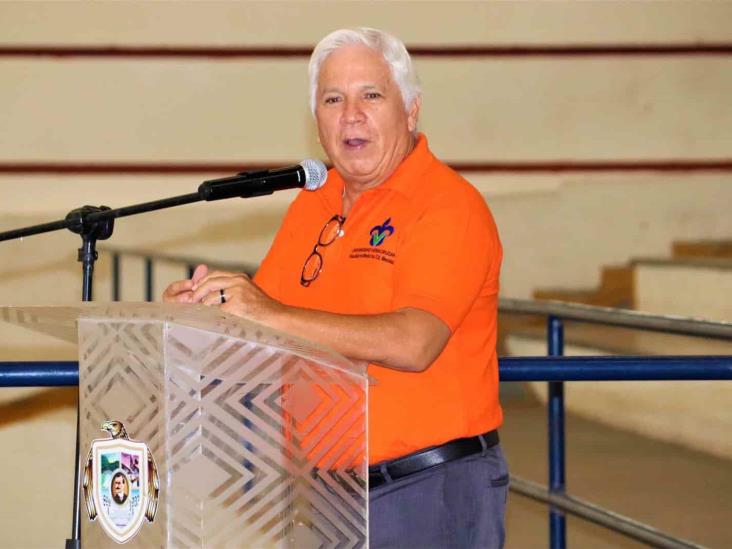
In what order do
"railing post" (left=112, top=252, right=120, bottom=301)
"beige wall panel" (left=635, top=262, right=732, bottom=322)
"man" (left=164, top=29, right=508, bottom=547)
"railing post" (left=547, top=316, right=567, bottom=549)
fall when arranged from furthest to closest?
1. "railing post" (left=112, top=252, right=120, bottom=301)
2. "beige wall panel" (left=635, top=262, right=732, bottom=322)
3. "railing post" (left=547, top=316, right=567, bottom=549)
4. "man" (left=164, top=29, right=508, bottom=547)

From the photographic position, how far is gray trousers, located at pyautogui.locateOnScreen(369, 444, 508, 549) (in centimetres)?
164

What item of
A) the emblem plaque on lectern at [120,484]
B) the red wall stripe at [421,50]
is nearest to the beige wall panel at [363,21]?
the red wall stripe at [421,50]

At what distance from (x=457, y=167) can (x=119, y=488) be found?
519 cm

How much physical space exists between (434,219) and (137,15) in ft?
15.7

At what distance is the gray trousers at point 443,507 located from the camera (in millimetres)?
1638

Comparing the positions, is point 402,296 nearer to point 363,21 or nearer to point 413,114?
point 413,114

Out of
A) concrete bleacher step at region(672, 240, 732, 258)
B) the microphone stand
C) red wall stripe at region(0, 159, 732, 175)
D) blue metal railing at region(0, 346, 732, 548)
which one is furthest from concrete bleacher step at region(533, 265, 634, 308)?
the microphone stand

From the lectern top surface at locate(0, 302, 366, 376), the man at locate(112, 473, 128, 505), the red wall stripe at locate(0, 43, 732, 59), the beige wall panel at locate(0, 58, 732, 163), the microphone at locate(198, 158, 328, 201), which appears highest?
the red wall stripe at locate(0, 43, 732, 59)

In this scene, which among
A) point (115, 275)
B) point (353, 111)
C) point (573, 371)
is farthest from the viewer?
point (115, 275)

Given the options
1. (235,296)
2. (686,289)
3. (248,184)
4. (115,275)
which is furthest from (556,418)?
(115,275)

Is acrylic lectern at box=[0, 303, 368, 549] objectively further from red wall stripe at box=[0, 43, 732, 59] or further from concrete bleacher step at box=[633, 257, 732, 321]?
red wall stripe at box=[0, 43, 732, 59]

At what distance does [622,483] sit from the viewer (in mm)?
4371

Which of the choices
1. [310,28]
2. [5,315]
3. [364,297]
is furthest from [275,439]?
[310,28]

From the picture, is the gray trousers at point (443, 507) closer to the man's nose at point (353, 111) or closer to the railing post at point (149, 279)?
the man's nose at point (353, 111)
